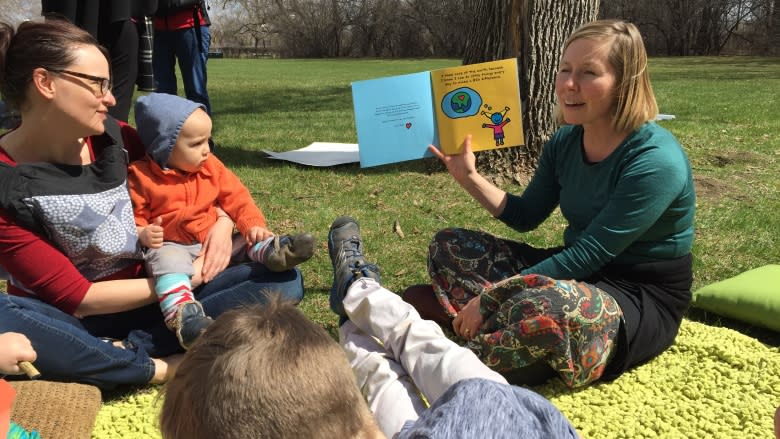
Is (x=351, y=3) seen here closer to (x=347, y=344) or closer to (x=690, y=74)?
(x=690, y=74)

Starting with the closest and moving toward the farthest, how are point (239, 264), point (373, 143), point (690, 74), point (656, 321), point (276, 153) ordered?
point (656, 321) < point (239, 264) < point (373, 143) < point (276, 153) < point (690, 74)

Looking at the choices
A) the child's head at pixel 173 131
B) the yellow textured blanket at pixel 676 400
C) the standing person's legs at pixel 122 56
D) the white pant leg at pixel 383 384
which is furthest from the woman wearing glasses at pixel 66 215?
the standing person's legs at pixel 122 56

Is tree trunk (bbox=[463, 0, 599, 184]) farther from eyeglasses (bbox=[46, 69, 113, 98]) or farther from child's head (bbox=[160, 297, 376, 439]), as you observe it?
child's head (bbox=[160, 297, 376, 439])

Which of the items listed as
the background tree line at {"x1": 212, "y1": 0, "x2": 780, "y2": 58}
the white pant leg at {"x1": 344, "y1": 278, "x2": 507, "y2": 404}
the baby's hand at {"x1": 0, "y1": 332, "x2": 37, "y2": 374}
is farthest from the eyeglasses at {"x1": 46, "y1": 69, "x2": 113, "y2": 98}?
the background tree line at {"x1": 212, "y1": 0, "x2": 780, "y2": 58}

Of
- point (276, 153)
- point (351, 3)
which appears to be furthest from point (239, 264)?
point (351, 3)

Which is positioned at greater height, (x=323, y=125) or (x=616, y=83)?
(x=616, y=83)

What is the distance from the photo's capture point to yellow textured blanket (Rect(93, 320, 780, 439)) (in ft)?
7.16

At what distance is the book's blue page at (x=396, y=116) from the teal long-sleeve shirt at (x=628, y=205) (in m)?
0.71

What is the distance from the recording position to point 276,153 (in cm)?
648

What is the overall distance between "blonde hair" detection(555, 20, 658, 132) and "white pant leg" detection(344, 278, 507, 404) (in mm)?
1047

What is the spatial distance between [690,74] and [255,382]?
1958 cm

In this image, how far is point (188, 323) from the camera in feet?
7.55

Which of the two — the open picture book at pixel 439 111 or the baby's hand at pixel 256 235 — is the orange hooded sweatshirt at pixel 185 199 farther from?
the open picture book at pixel 439 111

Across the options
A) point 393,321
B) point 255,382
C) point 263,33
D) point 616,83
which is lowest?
point 393,321
